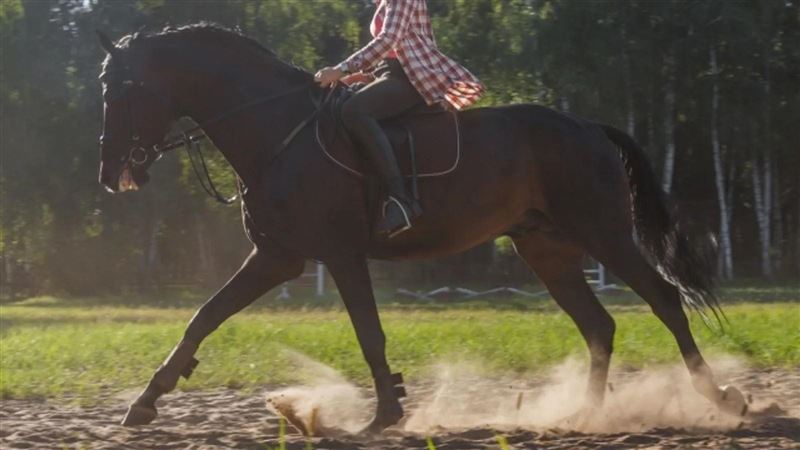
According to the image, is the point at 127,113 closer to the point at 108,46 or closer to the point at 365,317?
the point at 108,46

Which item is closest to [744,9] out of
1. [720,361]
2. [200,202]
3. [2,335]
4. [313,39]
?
[313,39]

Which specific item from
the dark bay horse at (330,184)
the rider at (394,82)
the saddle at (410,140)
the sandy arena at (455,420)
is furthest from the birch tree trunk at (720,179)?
the rider at (394,82)

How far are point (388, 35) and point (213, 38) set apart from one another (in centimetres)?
119

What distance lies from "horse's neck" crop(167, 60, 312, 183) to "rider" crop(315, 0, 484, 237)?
1.08ft

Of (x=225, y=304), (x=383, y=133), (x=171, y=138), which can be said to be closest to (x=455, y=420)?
(x=225, y=304)

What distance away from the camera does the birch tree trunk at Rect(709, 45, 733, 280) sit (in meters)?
36.3

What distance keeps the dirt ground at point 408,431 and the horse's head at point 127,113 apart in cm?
162

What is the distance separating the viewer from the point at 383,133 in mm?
8148

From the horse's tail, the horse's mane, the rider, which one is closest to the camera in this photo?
the rider

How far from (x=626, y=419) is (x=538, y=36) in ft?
91.1

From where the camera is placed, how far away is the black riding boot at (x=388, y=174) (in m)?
8.07

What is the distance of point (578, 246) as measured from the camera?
884cm

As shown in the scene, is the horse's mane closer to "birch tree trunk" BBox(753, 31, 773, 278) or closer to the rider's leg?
the rider's leg

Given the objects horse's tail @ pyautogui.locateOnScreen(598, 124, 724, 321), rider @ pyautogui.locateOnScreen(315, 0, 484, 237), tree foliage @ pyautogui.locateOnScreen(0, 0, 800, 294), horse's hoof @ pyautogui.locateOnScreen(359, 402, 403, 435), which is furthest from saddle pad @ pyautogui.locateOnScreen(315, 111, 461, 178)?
tree foliage @ pyautogui.locateOnScreen(0, 0, 800, 294)
